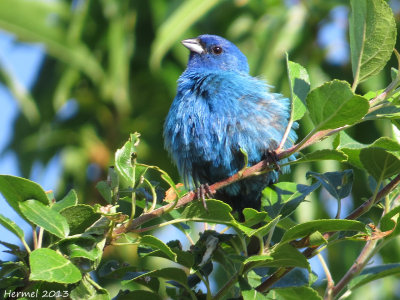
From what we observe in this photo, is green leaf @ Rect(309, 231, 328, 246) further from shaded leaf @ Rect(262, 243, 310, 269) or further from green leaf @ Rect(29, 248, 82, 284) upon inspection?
green leaf @ Rect(29, 248, 82, 284)

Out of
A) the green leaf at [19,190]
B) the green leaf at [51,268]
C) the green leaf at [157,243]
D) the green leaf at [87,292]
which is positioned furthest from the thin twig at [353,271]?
the green leaf at [19,190]

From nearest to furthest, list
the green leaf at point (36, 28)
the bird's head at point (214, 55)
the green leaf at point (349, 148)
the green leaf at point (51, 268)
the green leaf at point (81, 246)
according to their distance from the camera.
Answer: the green leaf at point (51, 268)
the green leaf at point (81, 246)
the green leaf at point (349, 148)
the bird's head at point (214, 55)
the green leaf at point (36, 28)

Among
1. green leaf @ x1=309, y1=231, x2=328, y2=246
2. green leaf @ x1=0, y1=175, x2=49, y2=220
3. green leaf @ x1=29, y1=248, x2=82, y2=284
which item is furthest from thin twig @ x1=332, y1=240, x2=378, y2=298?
green leaf @ x1=0, y1=175, x2=49, y2=220

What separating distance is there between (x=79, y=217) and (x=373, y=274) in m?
1.17

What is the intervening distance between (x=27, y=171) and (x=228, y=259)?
3679 mm

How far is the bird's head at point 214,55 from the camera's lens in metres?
4.54

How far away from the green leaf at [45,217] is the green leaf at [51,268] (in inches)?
3.3

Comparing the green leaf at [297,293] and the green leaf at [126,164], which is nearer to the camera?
the green leaf at [126,164]

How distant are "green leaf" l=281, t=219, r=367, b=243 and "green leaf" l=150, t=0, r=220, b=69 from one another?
2646 mm

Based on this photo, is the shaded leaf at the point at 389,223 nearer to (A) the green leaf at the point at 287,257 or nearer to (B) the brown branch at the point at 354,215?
(B) the brown branch at the point at 354,215

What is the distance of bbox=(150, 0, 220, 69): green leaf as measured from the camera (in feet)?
15.4

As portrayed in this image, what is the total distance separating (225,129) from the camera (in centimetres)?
364

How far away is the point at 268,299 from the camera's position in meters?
2.32

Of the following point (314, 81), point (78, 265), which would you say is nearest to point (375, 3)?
point (78, 265)
